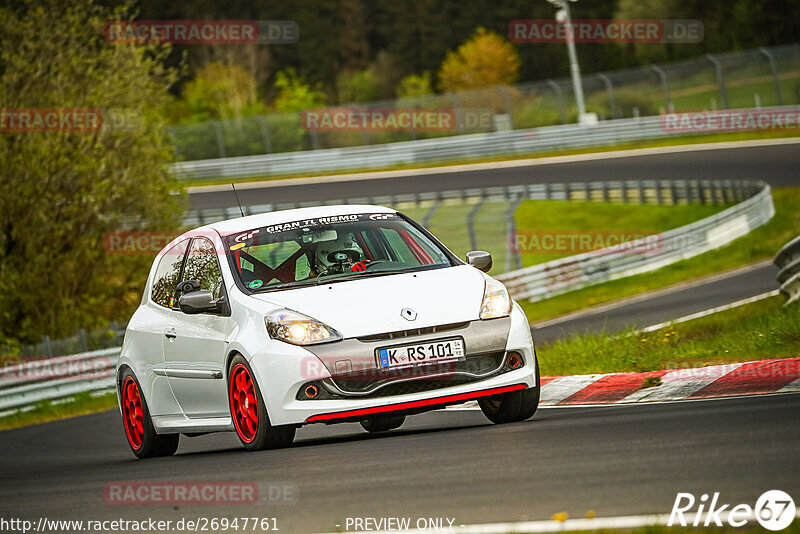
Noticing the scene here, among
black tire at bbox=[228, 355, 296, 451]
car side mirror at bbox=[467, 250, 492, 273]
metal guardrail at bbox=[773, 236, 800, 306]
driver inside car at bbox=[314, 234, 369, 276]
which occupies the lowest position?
metal guardrail at bbox=[773, 236, 800, 306]

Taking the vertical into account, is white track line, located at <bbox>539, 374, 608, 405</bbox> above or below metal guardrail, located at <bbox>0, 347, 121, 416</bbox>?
above

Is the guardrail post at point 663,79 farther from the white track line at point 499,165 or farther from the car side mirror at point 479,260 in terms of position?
the car side mirror at point 479,260

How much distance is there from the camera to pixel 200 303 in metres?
8.62

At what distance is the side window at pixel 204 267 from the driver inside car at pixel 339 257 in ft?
2.31

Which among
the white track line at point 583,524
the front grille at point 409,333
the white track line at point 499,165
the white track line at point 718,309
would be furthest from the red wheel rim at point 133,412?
the white track line at point 499,165

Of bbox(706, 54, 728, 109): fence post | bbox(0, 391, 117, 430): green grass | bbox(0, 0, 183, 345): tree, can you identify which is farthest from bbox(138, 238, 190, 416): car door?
bbox(706, 54, 728, 109): fence post

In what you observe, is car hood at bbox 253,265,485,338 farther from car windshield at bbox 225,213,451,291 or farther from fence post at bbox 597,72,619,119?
fence post at bbox 597,72,619,119

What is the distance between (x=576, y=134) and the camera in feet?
154

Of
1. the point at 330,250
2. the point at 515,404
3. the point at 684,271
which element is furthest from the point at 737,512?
the point at 684,271

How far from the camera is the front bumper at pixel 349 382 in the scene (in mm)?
7844

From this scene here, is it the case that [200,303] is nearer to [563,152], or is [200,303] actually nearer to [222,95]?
[563,152]

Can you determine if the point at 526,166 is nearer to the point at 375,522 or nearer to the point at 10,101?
the point at 10,101

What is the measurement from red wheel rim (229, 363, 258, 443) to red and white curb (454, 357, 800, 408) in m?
2.40

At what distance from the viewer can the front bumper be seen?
7844mm
